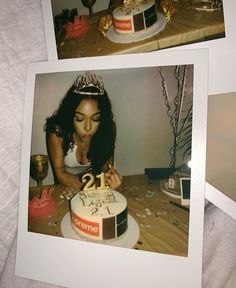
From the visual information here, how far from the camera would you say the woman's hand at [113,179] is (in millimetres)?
438

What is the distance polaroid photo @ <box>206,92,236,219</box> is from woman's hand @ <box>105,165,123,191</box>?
0.42 feet

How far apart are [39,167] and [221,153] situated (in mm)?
282

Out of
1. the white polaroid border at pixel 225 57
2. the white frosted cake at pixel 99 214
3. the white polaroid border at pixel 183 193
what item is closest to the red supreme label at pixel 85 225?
the white frosted cake at pixel 99 214

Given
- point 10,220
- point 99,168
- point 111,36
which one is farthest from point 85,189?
point 111,36

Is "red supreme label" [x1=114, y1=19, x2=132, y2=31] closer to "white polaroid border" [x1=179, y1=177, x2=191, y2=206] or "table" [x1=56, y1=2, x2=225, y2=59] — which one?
"table" [x1=56, y1=2, x2=225, y2=59]

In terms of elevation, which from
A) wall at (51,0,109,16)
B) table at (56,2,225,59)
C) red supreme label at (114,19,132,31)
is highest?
wall at (51,0,109,16)

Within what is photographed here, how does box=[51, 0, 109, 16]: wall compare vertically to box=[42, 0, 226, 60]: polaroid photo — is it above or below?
above

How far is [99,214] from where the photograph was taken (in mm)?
428

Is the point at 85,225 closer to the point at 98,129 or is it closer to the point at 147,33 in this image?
the point at 98,129

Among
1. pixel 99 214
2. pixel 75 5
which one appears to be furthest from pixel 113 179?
pixel 75 5

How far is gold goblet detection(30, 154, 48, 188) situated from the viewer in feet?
1.54

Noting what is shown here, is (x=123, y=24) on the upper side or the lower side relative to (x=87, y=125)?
upper

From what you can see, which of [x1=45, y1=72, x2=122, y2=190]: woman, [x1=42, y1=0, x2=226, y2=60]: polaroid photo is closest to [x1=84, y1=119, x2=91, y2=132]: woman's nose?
[x1=45, y1=72, x2=122, y2=190]: woman

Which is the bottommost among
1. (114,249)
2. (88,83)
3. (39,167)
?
(114,249)
